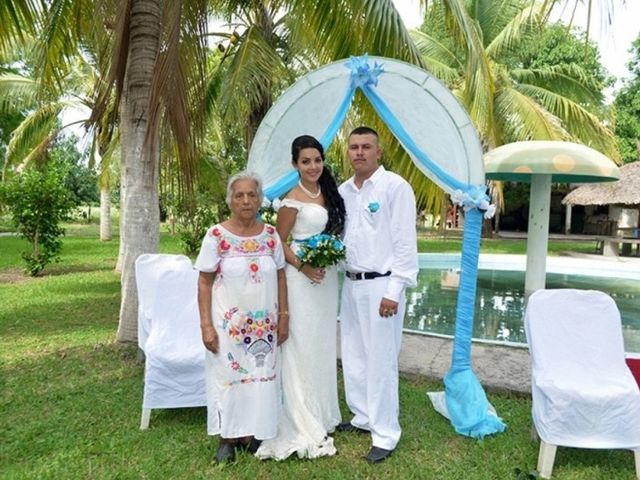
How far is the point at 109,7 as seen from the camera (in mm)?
5262

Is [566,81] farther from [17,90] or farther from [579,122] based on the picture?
[17,90]

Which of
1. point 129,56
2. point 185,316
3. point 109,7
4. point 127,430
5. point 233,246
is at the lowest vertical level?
point 127,430

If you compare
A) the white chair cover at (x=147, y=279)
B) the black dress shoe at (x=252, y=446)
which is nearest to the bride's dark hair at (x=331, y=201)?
the black dress shoe at (x=252, y=446)

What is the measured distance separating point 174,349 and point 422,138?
8.25 ft

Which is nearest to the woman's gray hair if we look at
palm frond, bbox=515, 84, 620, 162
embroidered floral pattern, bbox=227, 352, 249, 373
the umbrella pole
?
embroidered floral pattern, bbox=227, 352, 249, 373

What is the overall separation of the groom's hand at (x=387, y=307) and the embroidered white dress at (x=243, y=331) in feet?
2.11

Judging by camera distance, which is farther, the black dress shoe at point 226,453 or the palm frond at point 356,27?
the palm frond at point 356,27

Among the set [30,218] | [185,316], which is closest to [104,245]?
[30,218]

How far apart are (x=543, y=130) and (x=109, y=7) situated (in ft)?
37.3

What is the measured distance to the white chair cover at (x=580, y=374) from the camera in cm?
318

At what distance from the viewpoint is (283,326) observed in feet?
11.0

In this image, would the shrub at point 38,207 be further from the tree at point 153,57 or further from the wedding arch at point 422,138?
the wedding arch at point 422,138

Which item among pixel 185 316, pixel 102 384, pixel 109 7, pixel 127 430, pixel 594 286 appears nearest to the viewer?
pixel 127 430

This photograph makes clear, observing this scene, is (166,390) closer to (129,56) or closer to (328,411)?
Result: (328,411)
